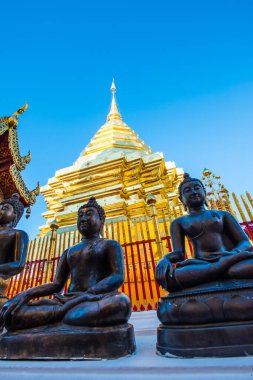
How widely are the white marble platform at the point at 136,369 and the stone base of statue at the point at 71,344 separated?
0.04m

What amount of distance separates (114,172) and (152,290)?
18.6 feet

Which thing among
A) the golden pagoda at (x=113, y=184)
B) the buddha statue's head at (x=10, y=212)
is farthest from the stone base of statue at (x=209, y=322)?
the golden pagoda at (x=113, y=184)

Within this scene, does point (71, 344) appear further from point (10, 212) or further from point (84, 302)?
point (10, 212)

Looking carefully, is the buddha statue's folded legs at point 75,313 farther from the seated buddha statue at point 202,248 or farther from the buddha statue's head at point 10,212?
the buddha statue's head at point 10,212

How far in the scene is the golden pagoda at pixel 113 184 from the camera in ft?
24.9

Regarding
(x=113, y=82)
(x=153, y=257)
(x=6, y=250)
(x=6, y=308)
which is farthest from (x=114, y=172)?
(x=113, y=82)

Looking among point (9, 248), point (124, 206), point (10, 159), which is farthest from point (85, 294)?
point (124, 206)

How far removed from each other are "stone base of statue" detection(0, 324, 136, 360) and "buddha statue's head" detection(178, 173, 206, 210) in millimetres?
1098

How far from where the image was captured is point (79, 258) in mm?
1757

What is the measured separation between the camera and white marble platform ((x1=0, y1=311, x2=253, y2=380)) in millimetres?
838

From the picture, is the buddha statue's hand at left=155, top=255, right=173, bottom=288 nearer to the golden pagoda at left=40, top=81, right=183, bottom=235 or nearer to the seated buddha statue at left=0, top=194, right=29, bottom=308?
the seated buddha statue at left=0, top=194, right=29, bottom=308

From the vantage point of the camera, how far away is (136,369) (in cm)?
95

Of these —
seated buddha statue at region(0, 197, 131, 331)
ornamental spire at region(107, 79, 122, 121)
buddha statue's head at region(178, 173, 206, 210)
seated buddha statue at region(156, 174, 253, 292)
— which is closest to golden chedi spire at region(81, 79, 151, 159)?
ornamental spire at region(107, 79, 122, 121)

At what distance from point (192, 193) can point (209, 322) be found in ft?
3.45
